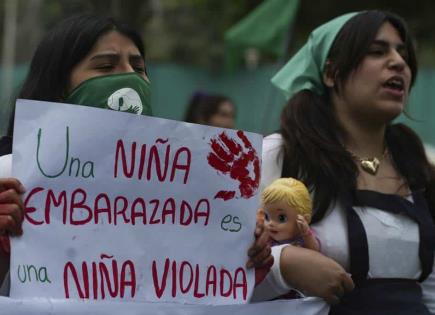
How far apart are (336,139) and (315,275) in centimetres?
76

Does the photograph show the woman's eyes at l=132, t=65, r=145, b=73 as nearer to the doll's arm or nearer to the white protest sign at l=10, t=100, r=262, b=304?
the white protest sign at l=10, t=100, r=262, b=304

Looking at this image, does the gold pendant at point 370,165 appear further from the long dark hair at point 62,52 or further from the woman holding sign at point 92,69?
the long dark hair at point 62,52

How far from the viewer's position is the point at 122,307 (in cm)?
257

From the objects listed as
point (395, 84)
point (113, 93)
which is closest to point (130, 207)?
point (113, 93)

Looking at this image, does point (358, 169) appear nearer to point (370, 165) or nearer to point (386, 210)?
point (370, 165)

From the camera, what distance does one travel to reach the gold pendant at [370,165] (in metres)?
Result: 3.47

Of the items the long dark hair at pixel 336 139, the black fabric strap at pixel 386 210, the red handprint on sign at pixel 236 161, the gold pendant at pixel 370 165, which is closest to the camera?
the red handprint on sign at pixel 236 161

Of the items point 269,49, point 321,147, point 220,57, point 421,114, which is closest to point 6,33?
point 220,57

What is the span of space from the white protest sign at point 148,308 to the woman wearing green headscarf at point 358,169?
0.18ft

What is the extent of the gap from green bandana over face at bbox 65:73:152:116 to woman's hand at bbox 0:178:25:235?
1.39ft

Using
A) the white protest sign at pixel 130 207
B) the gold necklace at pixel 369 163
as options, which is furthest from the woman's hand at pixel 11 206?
the gold necklace at pixel 369 163

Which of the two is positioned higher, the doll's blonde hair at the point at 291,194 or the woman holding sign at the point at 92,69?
the woman holding sign at the point at 92,69

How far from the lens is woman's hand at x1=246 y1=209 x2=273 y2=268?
276 cm

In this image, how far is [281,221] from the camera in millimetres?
3021
